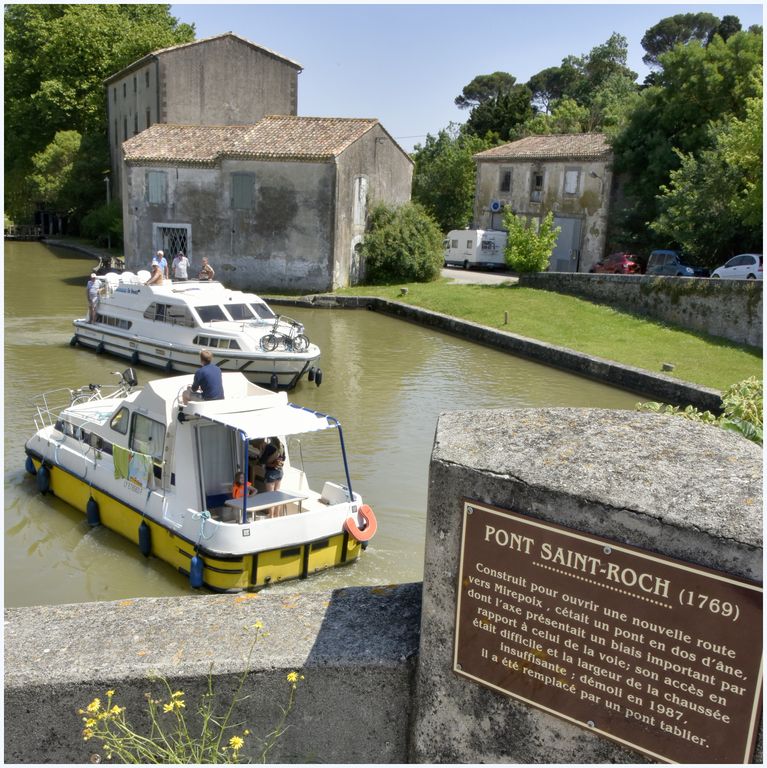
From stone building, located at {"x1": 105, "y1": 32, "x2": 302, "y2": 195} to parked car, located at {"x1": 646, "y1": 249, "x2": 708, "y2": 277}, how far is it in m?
20.9

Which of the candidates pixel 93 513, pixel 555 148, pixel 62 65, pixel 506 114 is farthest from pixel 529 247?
pixel 62 65

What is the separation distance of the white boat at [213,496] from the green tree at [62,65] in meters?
48.8

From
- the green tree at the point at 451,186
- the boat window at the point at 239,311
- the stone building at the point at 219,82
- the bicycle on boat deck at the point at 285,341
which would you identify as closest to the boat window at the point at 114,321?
the boat window at the point at 239,311

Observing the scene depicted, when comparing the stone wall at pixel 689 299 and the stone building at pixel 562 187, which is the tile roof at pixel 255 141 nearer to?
the stone building at pixel 562 187

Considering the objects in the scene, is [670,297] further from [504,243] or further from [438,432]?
[438,432]

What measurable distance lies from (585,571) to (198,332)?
16985 millimetres

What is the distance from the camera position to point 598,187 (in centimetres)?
3928

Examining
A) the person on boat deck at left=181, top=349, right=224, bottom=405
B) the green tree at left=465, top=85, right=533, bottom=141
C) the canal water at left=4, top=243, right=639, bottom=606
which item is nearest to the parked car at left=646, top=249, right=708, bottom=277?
the canal water at left=4, top=243, right=639, bottom=606

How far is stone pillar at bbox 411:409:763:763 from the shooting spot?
2852 mm

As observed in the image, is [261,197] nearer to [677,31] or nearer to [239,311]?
[239,311]

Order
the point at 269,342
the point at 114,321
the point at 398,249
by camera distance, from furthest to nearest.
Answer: the point at 398,249
the point at 114,321
the point at 269,342

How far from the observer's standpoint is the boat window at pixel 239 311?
19.6 m

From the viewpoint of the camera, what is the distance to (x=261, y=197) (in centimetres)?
3269

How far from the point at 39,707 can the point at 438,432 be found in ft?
6.94
